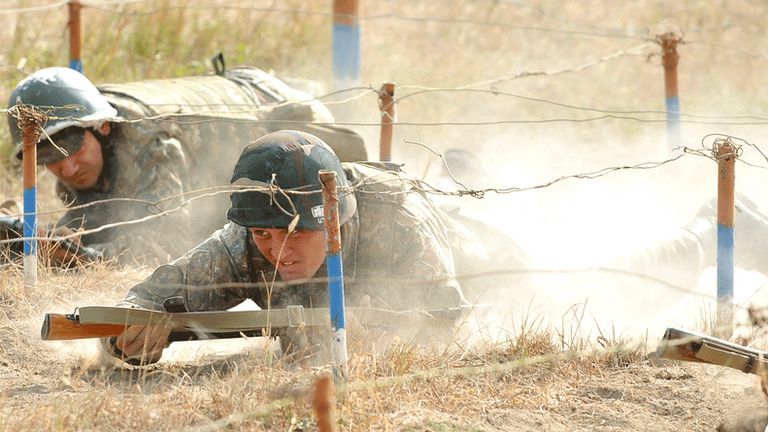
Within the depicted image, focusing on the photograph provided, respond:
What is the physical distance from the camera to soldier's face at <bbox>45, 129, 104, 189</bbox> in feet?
19.0

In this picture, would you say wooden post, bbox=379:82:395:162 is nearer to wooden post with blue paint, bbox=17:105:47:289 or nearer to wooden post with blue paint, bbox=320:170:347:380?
wooden post with blue paint, bbox=17:105:47:289

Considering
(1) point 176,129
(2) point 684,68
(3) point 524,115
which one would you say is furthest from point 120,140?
(2) point 684,68

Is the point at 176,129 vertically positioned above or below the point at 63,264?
above

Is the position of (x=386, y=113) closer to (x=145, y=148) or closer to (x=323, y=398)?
(x=145, y=148)

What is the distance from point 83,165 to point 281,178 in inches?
90.4

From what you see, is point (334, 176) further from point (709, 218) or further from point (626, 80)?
point (626, 80)

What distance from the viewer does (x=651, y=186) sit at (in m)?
7.88

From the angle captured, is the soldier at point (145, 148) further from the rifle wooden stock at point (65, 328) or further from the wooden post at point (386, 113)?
the rifle wooden stock at point (65, 328)

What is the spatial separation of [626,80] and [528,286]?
677 centimetres

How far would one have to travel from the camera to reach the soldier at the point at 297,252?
390 centimetres

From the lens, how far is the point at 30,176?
16.0 feet

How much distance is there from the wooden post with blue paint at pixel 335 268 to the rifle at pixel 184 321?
1.08 feet

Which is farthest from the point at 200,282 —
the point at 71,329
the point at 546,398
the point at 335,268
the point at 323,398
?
the point at 323,398

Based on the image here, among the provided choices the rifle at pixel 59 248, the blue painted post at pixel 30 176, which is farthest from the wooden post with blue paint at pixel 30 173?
the rifle at pixel 59 248
